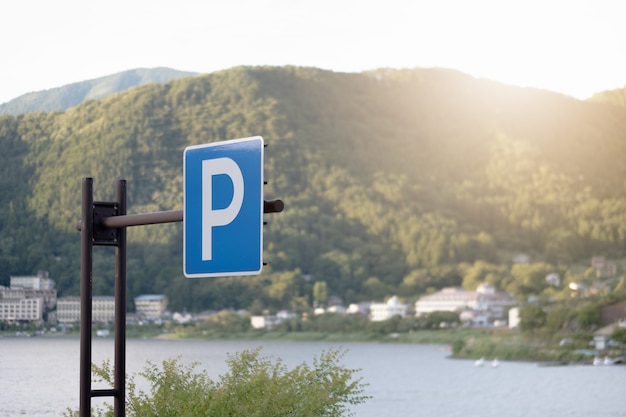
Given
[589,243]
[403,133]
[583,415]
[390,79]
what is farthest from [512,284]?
[583,415]

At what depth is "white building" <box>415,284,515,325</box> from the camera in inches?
4119

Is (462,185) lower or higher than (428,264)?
higher

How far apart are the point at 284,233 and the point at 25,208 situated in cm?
3085

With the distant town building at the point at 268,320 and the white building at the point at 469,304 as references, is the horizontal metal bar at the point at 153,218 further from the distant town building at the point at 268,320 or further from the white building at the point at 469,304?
the white building at the point at 469,304

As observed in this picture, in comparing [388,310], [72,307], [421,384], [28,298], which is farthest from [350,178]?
[421,384]

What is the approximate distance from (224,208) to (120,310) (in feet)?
3.07

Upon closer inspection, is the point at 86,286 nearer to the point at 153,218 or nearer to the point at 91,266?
the point at 91,266

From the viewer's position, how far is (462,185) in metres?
146

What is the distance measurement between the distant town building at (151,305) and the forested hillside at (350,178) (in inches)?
38.5

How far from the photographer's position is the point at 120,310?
13.6 ft

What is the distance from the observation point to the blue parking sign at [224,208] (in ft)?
10.8

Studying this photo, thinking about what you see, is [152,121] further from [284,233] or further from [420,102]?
[420,102]

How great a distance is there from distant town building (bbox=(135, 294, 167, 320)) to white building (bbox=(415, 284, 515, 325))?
2435cm

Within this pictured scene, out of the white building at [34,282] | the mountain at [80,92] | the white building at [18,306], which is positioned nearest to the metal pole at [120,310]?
the white building at [18,306]
